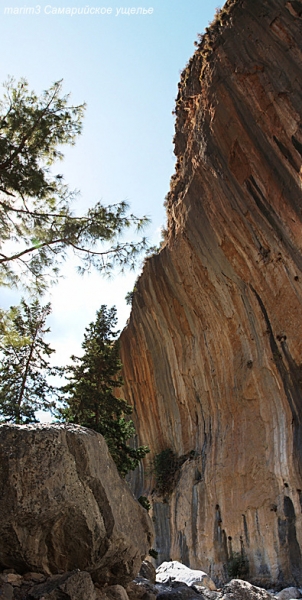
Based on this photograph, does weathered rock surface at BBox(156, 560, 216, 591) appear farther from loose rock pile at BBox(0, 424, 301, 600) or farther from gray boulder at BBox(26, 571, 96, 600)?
gray boulder at BBox(26, 571, 96, 600)

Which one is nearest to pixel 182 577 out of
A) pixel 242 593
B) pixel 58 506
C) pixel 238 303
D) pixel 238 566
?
pixel 242 593

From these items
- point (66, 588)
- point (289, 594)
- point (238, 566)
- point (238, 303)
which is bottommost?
point (289, 594)

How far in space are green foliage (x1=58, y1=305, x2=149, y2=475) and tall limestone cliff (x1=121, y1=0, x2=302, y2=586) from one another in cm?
403

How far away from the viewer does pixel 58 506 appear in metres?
5.58

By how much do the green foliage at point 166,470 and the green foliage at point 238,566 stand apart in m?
5.05

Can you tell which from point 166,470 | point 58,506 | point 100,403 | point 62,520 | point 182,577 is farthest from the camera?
point 166,470

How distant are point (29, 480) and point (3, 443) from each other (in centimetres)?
56

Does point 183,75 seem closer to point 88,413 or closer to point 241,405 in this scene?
point 241,405

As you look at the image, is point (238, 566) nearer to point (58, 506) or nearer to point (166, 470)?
point (166, 470)

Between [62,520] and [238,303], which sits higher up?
[238,303]

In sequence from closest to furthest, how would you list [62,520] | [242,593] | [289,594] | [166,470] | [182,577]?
[62,520], [242,593], [182,577], [289,594], [166,470]

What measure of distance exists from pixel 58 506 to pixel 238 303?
11062 millimetres

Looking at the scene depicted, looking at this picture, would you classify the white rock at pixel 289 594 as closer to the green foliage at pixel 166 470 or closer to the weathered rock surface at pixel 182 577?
the weathered rock surface at pixel 182 577

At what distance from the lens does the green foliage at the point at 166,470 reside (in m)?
18.2
